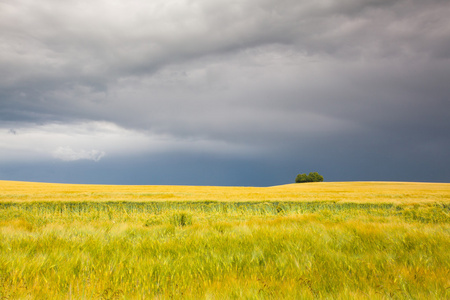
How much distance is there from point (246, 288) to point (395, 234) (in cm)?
386

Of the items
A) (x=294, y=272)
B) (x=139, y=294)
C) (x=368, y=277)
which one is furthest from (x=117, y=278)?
(x=368, y=277)

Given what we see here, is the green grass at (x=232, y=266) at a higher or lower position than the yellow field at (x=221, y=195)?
Answer: higher

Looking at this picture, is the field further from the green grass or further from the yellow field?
the yellow field

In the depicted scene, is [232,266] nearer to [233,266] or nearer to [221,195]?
[233,266]

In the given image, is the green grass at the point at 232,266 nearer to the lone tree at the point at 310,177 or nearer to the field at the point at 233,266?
the field at the point at 233,266

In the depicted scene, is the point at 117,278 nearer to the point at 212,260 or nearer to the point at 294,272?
the point at 212,260

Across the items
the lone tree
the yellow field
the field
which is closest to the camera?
the field

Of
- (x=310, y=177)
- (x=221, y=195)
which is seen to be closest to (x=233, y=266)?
(x=221, y=195)

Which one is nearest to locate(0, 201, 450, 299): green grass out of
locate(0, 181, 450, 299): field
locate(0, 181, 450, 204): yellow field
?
locate(0, 181, 450, 299): field

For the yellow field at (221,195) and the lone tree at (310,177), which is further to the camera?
the lone tree at (310,177)

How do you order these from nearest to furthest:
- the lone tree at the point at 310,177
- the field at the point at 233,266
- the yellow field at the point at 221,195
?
the field at the point at 233,266
the yellow field at the point at 221,195
the lone tree at the point at 310,177

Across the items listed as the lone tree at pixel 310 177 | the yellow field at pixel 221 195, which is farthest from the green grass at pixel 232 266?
the lone tree at pixel 310 177

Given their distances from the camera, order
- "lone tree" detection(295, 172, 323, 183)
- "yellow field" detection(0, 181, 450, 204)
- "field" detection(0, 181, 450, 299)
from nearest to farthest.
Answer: "field" detection(0, 181, 450, 299) → "yellow field" detection(0, 181, 450, 204) → "lone tree" detection(295, 172, 323, 183)

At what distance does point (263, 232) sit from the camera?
478 centimetres
